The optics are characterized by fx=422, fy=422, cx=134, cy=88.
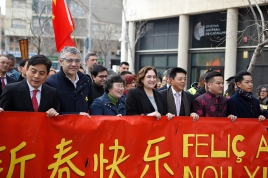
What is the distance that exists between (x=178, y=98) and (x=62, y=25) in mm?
4016

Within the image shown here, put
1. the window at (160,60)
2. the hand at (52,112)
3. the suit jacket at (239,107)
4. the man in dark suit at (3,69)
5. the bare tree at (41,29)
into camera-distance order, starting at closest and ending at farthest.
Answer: the hand at (52,112)
the suit jacket at (239,107)
the man in dark suit at (3,69)
the bare tree at (41,29)
the window at (160,60)

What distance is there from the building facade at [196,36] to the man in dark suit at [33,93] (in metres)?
12.9

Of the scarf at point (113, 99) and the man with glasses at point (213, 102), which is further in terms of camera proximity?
the man with glasses at point (213, 102)

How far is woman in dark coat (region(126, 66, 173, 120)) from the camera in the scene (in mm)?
5609

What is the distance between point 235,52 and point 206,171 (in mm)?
14075

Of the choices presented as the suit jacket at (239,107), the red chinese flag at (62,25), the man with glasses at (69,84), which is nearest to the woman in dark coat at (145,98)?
the man with glasses at (69,84)

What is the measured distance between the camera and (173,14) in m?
22.0

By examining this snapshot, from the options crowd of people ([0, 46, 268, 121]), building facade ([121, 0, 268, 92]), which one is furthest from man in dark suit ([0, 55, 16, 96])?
building facade ([121, 0, 268, 92])

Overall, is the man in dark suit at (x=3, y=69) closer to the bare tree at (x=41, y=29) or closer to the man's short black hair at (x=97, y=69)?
the man's short black hair at (x=97, y=69)

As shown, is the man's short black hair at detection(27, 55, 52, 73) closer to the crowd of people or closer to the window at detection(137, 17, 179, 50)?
the crowd of people

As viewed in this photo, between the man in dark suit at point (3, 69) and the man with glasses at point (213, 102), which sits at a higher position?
the man in dark suit at point (3, 69)

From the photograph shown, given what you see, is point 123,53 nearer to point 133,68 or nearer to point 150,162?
point 133,68

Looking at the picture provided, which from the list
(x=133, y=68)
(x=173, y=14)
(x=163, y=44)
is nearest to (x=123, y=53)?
(x=133, y=68)

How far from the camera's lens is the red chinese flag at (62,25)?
8812 millimetres
